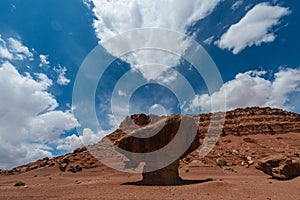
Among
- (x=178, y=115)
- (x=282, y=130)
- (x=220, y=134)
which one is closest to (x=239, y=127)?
(x=220, y=134)

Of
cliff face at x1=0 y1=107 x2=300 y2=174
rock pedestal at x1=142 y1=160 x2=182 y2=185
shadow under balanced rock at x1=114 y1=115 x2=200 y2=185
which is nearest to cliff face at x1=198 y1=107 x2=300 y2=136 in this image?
cliff face at x1=0 y1=107 x2=300 y2=174

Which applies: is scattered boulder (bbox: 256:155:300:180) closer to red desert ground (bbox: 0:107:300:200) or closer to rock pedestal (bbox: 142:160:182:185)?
red desert ground (bbox: 0:107:300:200)

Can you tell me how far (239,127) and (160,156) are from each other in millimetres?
74929

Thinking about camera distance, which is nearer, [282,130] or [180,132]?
[180,132]

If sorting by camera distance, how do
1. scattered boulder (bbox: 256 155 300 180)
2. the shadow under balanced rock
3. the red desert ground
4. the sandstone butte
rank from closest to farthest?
the red desert ground, the shadow under balanced rock, the sandstone butte, scattered boulder (bbox: 256 155 300 180)

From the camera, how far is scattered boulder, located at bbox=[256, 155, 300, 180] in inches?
869

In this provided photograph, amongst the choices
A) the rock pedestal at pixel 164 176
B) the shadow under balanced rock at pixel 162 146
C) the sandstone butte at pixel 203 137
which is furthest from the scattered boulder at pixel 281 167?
the rock pedestal at pixel 164 176

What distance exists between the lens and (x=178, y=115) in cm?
2198

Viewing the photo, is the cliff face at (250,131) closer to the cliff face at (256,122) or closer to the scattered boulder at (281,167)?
the cliff face at (256,122)

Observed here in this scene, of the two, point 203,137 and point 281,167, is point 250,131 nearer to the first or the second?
point 203,137

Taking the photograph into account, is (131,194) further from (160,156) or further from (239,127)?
(239,127)

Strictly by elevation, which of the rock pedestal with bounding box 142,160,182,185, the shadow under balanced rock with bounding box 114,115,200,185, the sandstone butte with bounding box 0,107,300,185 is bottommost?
the rock pedestal with bounding box 142,160,182,185

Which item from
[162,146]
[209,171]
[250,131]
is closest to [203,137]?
[250,131]

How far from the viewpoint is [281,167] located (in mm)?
22500
